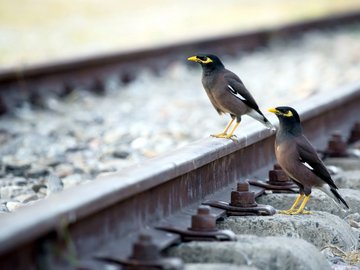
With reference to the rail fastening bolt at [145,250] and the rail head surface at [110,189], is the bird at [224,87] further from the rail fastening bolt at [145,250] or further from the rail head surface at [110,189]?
the rail fastening bolt at [145,250]

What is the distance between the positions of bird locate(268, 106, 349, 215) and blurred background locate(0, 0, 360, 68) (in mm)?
9655

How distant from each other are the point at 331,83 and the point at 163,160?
7.76 m

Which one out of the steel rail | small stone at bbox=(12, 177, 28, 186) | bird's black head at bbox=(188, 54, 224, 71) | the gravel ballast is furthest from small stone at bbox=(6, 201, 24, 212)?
the steel rail

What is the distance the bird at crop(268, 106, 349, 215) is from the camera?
16.9 feet

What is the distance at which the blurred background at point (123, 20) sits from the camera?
17.3m

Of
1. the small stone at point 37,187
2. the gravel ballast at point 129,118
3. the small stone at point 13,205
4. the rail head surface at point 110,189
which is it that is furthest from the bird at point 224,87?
the small stone at point 13,205

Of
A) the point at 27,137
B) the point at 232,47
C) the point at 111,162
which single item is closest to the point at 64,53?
the point at 232,47

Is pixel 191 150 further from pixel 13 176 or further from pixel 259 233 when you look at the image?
pixel 13 176

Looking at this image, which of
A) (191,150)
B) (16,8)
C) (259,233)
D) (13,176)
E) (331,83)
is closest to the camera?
(259,233)

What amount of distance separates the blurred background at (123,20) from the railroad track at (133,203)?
877cm

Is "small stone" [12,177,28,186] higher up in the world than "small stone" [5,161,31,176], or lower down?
lower down

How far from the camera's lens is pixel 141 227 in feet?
14.4

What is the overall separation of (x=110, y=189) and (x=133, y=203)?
371mm

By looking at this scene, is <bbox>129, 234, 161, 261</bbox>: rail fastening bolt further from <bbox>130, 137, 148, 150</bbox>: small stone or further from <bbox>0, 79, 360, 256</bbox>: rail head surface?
<bbox>130, 137, 148, 150</bbox>: small stone
